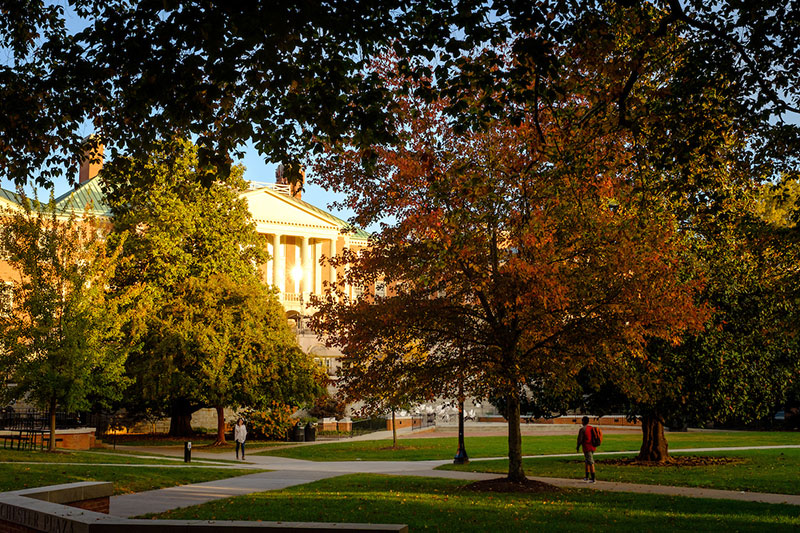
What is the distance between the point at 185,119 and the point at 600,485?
14.0m

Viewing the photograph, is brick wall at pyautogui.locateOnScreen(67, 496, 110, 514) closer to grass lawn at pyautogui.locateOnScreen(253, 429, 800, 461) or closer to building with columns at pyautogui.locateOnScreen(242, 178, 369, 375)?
grass lawn at pyautogui.locateOnScreen(253, 429, 800, 461)

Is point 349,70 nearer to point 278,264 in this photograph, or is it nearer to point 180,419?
point 180,419

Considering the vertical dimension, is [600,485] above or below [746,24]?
below

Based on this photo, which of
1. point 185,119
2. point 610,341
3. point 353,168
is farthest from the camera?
point 353,168

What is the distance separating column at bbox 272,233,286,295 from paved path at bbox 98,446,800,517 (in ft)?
127

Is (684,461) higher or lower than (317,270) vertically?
lower

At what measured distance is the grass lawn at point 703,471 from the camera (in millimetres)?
19531

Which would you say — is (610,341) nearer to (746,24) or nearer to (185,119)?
(746,24)

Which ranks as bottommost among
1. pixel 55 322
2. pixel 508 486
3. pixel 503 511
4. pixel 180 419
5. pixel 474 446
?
pixel 474 446

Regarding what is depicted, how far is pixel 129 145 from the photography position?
1272 cm

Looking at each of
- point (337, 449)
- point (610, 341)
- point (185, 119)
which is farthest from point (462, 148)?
point (337, 449)

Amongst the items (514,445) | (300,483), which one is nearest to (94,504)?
(300,483)

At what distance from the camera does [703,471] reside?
905 inches

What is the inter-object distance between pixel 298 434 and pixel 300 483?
2202cm
